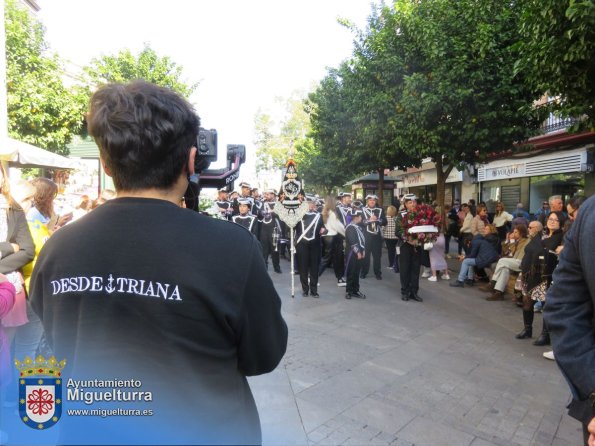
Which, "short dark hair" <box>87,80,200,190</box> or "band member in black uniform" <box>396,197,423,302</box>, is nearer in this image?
"short dark hair" <box>87,80,200,190</box>

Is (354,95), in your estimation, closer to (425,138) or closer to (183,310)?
(425,138)

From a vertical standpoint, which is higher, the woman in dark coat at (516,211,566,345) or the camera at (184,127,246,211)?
the camera at (184,127,246,211)

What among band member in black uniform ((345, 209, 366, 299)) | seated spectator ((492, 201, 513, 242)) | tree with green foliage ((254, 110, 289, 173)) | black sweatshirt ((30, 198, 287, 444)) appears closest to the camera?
black sweatshirt ((30, 198, 287, 444))

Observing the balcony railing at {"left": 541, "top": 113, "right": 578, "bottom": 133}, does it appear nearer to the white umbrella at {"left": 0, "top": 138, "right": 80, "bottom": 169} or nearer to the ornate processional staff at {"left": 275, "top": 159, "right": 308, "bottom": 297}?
the ornate processional staff at {"left": 275, "top": 159, "right": 308, "bottom": 297}

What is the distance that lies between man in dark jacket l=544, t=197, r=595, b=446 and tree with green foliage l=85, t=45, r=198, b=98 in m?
22.9

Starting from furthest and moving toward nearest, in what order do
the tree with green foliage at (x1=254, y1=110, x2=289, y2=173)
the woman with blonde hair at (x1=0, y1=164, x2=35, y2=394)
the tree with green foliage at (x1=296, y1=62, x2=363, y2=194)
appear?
the tree with green foliage at (x1=254, y1=110, x2=289, y2=173)
the tree with green foliage at (x1=296, y1=62, x2=363, y2=194)
the woman with blonde hair at (x1=0, y1=164, x2=35, y2=394)

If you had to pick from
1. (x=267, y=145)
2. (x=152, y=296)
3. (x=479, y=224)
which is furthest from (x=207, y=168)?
(x=267, y=145)

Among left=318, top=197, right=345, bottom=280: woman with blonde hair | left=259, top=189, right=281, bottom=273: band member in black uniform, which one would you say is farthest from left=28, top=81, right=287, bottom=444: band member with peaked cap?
left=259, top=189, right=281, bottom=273: band member in black uniform

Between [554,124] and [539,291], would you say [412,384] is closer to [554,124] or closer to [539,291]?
[539,291]

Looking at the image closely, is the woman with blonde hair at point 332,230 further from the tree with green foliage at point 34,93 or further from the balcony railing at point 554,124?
the tree with green foliage at point 34,93

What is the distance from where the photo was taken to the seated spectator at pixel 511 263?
8367 millimetres

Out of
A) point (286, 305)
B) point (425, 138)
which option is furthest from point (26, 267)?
point (425, 138)

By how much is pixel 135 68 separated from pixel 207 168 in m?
23.6

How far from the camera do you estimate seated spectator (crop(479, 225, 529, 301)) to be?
27.5ft
